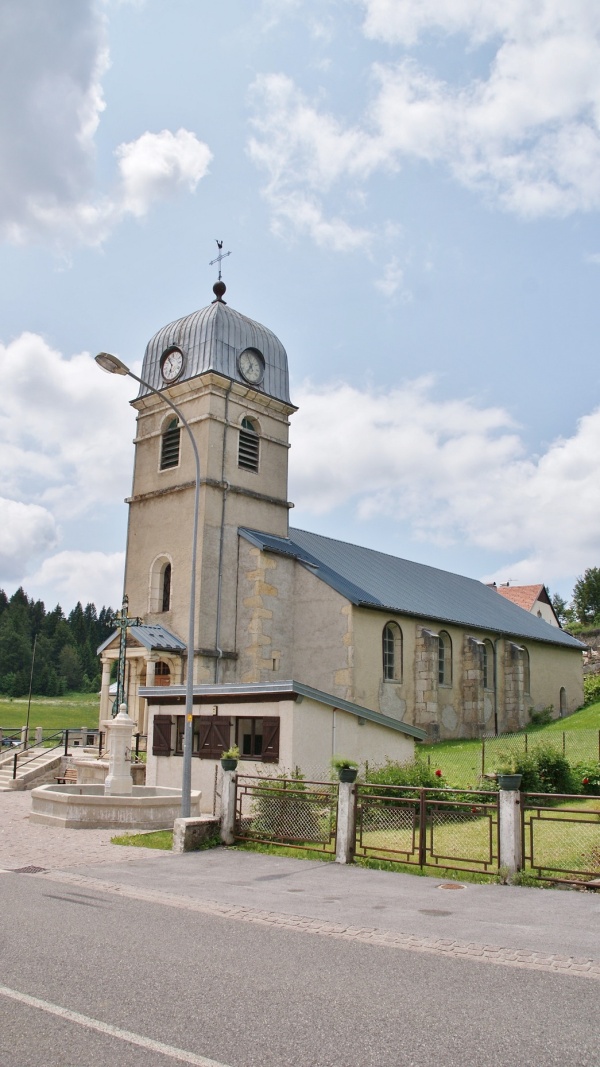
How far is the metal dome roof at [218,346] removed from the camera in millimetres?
30812

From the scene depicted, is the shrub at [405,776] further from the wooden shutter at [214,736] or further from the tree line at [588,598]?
the tree line at [588,598]

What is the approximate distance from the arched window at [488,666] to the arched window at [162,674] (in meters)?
16.0

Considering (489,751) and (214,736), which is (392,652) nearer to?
(489,751)

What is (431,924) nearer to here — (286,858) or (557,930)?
(557,930)

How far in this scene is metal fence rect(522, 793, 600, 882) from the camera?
36.9ft

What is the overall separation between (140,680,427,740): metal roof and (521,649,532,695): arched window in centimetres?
2046

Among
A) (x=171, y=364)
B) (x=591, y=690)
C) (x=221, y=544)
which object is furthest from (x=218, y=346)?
(x=591, y=690)

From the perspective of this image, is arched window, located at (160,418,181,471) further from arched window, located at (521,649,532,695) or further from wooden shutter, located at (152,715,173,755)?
arched window, located at (521,649,532,695)

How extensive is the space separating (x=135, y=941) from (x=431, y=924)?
3.31m

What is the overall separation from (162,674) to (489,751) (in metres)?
12.0

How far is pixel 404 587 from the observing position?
120ft

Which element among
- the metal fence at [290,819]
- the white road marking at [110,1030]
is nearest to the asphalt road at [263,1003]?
the white road marking at [110,1030]

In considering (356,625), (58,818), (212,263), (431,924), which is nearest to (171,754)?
(58,818)

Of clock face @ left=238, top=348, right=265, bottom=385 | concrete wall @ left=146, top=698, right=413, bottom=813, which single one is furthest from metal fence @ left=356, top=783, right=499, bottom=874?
clock face @ left=238, top=348, right=265, bottom=385
